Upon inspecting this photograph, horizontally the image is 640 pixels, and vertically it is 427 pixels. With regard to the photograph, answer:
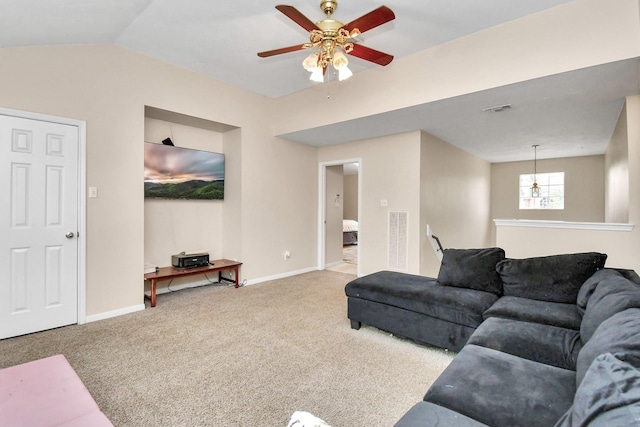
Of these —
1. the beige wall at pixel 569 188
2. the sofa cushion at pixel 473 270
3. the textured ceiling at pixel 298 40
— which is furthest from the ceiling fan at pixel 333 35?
the beige wall at pixel 569 188

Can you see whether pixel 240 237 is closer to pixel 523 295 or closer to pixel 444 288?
pixel 444 288

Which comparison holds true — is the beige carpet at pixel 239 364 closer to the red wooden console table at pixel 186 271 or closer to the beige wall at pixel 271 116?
the red wooden console table at pixel 186 271

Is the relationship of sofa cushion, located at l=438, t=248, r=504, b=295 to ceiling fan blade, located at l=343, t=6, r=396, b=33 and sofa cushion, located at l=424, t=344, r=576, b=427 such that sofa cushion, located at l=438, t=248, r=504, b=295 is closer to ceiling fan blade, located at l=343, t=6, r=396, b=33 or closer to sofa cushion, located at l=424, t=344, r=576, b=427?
sofa cushion, located at l=424, t=344, r=576, b=427

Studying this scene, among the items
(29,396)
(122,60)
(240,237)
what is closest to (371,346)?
(29,396)

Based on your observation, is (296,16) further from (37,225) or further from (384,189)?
(384,189)

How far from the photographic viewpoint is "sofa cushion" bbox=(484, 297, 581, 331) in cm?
204

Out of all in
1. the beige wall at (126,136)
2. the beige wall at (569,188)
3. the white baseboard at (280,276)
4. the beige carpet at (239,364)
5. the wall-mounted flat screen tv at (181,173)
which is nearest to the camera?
the beige carpet at (239,364)

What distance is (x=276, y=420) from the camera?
1776 mm

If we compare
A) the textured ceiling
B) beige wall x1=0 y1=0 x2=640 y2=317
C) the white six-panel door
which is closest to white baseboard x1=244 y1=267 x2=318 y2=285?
beige wall x1=0 y1=0 x2=640 y2=317

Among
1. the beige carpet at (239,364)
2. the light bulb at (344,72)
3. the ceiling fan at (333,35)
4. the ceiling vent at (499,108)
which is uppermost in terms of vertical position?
the ceiling fan at (333,35)

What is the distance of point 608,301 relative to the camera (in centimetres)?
156

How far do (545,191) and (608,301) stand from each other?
25.9 feet

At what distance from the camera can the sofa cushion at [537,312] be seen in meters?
2.04

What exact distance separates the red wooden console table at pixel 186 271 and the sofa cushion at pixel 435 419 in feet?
11.4
